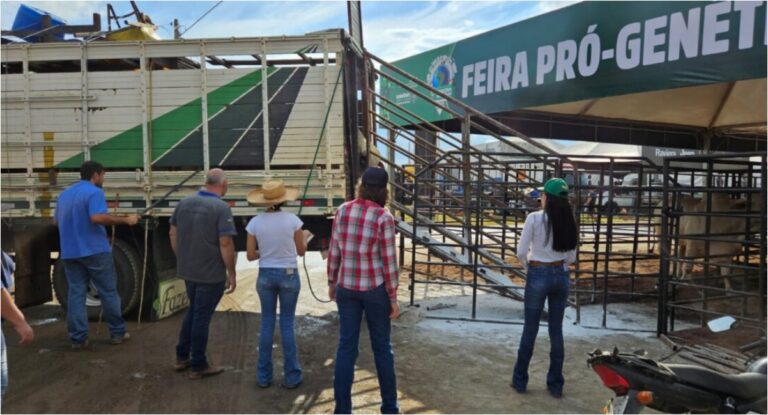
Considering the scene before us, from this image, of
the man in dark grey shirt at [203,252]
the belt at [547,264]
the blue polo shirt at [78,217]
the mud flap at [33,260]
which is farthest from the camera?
the mud flap at [33,260]

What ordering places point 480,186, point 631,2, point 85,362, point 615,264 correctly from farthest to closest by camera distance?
point 615,264 → point 631,2 → point 480,186 → point 85,362

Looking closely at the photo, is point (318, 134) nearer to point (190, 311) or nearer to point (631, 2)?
point (190, 311)

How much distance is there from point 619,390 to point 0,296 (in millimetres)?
3161

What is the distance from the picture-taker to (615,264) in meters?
10.9

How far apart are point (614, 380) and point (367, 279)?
1.53m

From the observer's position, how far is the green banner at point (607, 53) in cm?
700

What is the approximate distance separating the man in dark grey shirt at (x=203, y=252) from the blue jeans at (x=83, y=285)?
1294mm

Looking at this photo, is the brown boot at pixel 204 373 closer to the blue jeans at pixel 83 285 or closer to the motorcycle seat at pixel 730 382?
the blue jeans at pixel 83 285

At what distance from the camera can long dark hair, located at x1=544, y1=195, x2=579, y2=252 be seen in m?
3.93

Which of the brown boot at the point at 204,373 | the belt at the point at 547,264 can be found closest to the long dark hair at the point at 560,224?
the belt at the point at 547,264

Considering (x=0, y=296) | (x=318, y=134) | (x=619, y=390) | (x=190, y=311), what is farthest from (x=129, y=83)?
(x=619, y=390)

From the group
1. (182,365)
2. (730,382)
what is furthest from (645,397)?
(182,365)

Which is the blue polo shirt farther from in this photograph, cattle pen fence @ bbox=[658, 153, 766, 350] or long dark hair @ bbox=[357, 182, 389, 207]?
cattle pen fence @ bbox=[658, 153, 766, 350]

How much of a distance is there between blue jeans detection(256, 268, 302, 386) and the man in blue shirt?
1.75 metres
